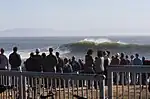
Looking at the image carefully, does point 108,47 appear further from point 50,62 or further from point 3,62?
point 50,62

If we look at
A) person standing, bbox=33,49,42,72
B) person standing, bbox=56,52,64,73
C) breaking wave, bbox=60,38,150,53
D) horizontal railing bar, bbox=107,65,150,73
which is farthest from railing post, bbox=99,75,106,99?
breaking wave, bbox=60,38,150,53

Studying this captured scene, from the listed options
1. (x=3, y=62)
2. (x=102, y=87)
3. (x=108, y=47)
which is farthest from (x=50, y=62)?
(x=108, y=47)

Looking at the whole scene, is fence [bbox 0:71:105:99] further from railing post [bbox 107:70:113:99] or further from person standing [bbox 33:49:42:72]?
person standing [bbox 33:49:42:72]

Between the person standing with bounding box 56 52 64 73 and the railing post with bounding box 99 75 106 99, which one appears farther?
the person standing with bounding box 56 52 64 73

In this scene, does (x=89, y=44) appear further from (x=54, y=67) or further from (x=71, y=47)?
(x=54, y=67)

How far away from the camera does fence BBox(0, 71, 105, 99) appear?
9.59 metres

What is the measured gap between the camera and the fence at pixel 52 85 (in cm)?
959

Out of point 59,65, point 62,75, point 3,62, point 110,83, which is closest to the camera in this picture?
point 110,83

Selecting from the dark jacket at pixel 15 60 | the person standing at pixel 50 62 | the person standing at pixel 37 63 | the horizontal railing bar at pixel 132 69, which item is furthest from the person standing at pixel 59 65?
the horizontal railing bar at pixel 132 69

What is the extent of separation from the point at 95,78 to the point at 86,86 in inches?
18.6

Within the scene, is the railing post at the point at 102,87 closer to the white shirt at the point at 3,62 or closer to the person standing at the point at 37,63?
the person standing at the point at 37,63

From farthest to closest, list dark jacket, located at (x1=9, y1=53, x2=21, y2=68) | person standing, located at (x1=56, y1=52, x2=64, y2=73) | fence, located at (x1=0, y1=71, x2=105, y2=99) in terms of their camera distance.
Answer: person standing, located at (x1=56, y1=52, x2=64, y2=73) < dark jacket, located at (x1=9, y1=53, x2=21, y2=68) < fence, located at (x1=0, y1=71, x2=105, y2=99)

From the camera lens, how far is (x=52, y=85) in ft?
33.6

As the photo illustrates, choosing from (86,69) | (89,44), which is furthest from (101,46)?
(86,69)
